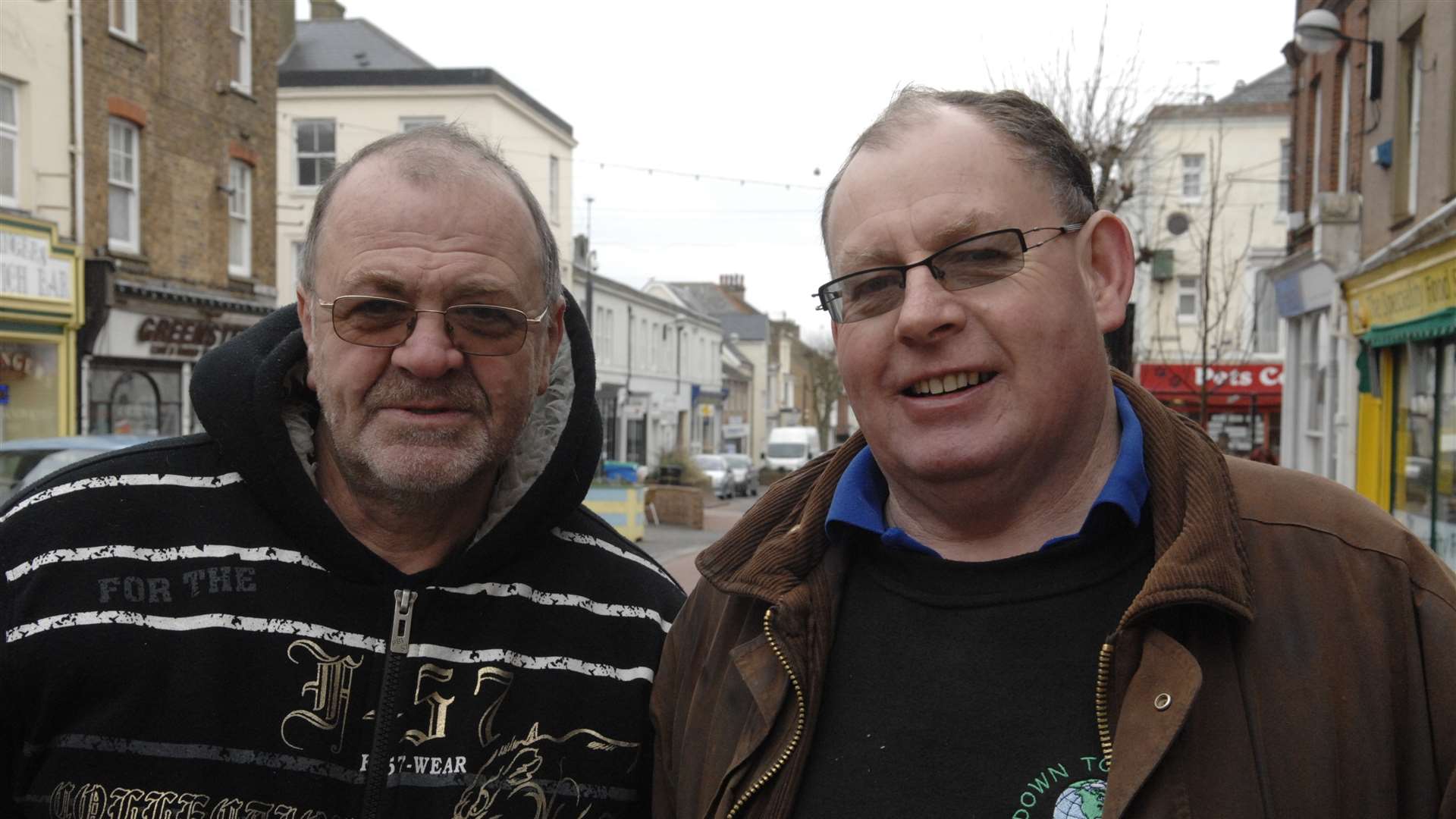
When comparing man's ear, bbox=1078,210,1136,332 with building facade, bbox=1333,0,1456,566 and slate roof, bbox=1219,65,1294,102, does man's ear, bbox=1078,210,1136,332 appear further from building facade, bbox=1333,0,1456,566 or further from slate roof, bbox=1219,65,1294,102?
slate roof, bbox=1219,65,1294,102

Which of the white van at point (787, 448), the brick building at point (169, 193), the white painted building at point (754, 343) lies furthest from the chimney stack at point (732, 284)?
the brick building at point (169, 193)

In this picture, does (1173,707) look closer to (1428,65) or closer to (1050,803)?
(1050,803)

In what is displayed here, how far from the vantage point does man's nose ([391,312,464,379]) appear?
2.45 meters

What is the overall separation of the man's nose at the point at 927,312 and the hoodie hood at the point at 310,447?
0.94 m

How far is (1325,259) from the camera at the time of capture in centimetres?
1434

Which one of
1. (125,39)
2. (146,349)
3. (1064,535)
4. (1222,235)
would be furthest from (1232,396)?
(1064,535)

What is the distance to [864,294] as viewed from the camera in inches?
85.4

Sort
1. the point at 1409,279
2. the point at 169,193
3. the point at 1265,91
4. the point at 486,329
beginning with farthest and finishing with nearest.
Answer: the point at 1265,91 < the point at 169,193 < the point at 1409,279 < the point at 486,329

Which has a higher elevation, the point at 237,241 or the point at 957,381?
the point at 237,241

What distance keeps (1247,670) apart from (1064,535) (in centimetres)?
38

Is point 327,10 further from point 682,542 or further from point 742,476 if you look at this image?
point 682,542

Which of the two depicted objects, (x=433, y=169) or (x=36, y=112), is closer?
(x=433, y=169)

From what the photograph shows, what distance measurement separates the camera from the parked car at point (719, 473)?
123 ft

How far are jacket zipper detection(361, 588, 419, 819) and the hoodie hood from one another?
2.8 inches
